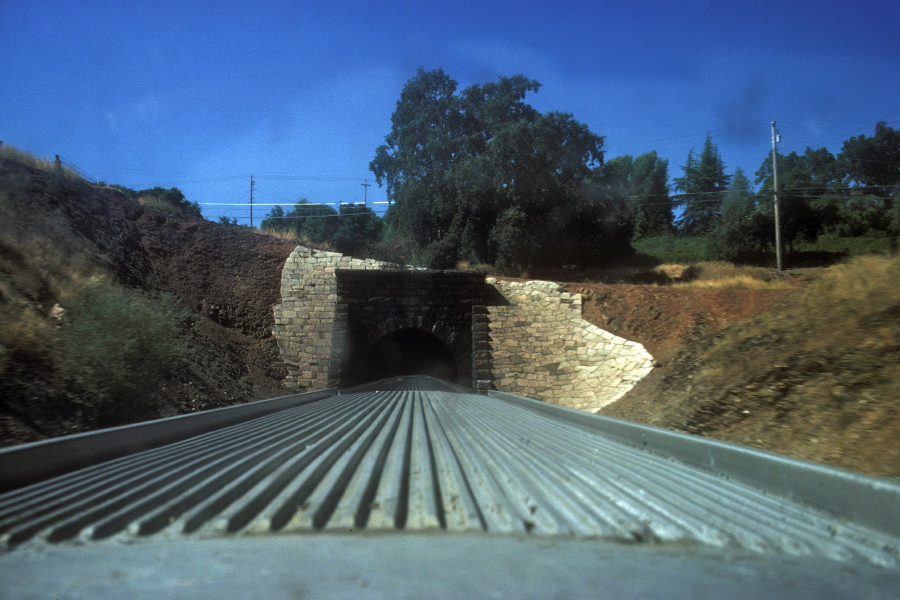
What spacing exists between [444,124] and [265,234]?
41.4ft

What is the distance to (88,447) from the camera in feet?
13.5

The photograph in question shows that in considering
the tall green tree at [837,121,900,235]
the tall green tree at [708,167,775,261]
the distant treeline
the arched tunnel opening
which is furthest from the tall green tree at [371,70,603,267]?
the tall green tree at [837,121,900,235]

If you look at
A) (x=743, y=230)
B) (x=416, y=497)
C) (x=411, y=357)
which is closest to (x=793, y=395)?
(x=416, y=497)

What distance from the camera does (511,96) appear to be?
115 ft

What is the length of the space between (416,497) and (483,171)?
2981 centimetres

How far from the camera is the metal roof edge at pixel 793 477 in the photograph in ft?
9.29

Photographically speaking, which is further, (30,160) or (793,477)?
(30,160)

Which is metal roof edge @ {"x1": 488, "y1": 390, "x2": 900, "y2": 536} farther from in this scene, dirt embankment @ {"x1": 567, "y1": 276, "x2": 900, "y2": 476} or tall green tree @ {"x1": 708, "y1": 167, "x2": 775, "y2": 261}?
tall green tree @ {"x1": 708, "y1": 167, "x2": 775, "y2": 261}

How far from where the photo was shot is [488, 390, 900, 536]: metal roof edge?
9.29 ft

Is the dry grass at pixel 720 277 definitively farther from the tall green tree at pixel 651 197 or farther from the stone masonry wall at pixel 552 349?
the stone masonry wall at pixel 552 349

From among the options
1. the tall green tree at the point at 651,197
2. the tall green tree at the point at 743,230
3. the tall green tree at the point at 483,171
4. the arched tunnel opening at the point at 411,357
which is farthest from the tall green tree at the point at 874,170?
the arched tunnel opening at the point at 411,357

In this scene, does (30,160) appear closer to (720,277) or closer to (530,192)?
(530,192)

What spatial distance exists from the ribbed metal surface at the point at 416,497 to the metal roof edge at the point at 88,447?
0.19 m

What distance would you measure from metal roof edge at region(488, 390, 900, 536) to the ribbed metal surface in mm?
108
